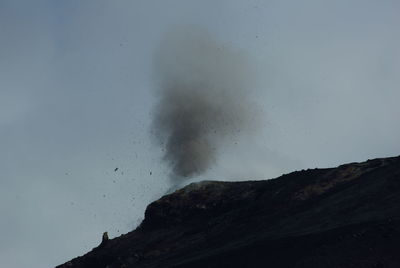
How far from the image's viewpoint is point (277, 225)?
178ft

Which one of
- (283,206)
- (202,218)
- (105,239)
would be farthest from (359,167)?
(105,239)

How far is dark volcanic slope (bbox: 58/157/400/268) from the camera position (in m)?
41.3

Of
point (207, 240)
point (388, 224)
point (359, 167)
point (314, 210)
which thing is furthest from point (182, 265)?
point (359, 167)

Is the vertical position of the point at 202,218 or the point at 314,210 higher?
the point at 202,218

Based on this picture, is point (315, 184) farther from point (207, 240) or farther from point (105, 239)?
point (105, 239)

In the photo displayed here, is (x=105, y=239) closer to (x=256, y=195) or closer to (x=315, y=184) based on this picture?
(x=256, y=195)

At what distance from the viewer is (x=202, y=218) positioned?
69625 mm

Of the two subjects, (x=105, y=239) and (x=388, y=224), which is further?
(x=105, y=239)

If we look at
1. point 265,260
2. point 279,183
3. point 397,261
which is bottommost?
point 397,261

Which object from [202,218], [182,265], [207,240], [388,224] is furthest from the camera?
[202,218]

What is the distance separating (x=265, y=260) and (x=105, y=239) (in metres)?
34.6

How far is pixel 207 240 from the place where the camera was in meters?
58.5

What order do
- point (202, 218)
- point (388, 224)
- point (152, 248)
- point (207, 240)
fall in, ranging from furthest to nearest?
point (202, 218), point (152, 248), point (207, 240), point (388, 224)

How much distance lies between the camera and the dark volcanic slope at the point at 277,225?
41.3 m
